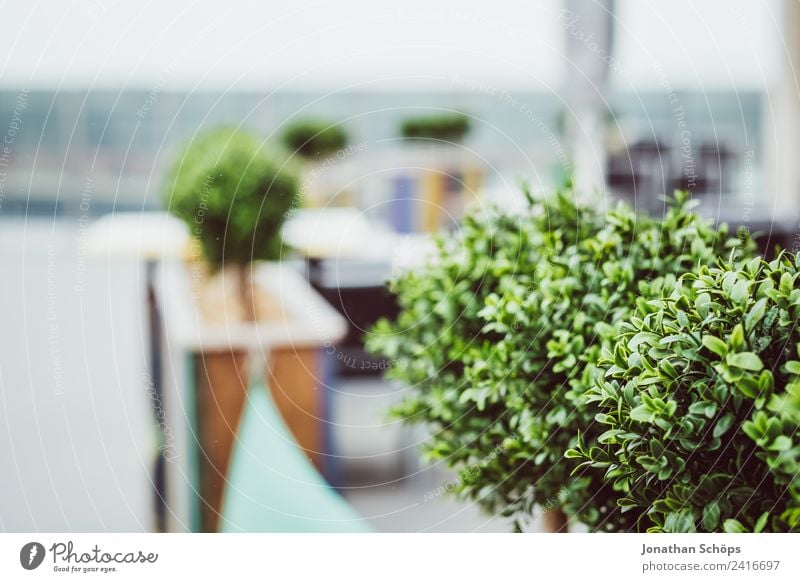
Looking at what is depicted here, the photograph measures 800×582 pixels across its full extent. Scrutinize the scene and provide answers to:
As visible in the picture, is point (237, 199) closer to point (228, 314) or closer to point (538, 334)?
point (228, 314)

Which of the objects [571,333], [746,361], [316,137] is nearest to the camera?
[746,361]

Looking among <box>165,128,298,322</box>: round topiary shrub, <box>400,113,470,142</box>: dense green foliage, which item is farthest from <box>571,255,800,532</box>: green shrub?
<box>400,113,470,142</box>: dense green foliage

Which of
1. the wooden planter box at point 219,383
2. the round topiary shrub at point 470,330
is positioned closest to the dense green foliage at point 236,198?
the wooden planter box at point 219,383

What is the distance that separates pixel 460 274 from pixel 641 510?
303 millimetres

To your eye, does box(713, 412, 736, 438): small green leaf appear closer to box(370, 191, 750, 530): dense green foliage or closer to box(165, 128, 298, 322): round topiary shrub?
box(370, 191, 750, 530): dense green foliage

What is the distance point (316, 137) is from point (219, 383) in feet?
8.50

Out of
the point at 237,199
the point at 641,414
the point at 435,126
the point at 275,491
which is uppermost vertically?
the point at 435,126

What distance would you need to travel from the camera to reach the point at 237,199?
1.89 meters

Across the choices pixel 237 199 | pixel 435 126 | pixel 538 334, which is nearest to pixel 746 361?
pixel 538 334

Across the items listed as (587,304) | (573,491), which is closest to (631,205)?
(587,304)

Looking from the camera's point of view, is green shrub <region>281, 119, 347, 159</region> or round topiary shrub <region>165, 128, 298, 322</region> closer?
round topiary shrub <region>165, 128, 298, 322</region>

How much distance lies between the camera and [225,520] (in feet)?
2.87

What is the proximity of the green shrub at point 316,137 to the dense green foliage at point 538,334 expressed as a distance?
3015 mm

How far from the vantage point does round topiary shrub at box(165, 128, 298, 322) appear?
73.9 inches
